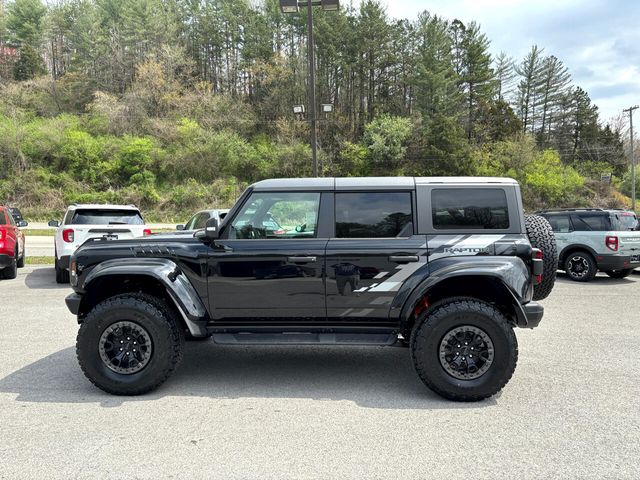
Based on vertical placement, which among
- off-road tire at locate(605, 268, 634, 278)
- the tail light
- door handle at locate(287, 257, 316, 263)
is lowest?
off-road tire at locate(605, 268, 634, 278)

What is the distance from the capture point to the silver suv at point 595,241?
35.0 feet

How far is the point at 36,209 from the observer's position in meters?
36.7

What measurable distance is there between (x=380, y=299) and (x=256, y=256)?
1.17m

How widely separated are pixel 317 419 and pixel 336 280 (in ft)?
3.86

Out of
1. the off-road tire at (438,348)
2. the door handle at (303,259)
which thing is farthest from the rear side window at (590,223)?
the door handle at (303,259)

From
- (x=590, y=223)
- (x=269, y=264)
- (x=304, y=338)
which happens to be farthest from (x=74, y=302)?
(x=590, y=223)

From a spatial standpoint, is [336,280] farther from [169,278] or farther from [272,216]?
[169,278]

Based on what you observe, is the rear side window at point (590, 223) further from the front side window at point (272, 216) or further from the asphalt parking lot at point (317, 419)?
the front side window at point (272, 216)

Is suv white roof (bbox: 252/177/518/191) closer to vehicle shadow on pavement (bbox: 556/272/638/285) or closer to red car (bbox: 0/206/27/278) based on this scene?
vehicle shadow on pavement (bbox: 556/272/638/285)

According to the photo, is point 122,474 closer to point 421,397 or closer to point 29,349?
point 421,397

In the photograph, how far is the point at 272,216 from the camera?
4.49 m

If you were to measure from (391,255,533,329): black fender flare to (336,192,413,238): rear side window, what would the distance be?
0.47 meters

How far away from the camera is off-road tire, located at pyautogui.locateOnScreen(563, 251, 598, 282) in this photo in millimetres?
11016

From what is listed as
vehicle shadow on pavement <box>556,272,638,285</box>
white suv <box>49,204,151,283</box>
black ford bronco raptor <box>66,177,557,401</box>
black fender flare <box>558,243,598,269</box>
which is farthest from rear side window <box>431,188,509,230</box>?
Result: black fender flare <box>558,243,598,269</box>
